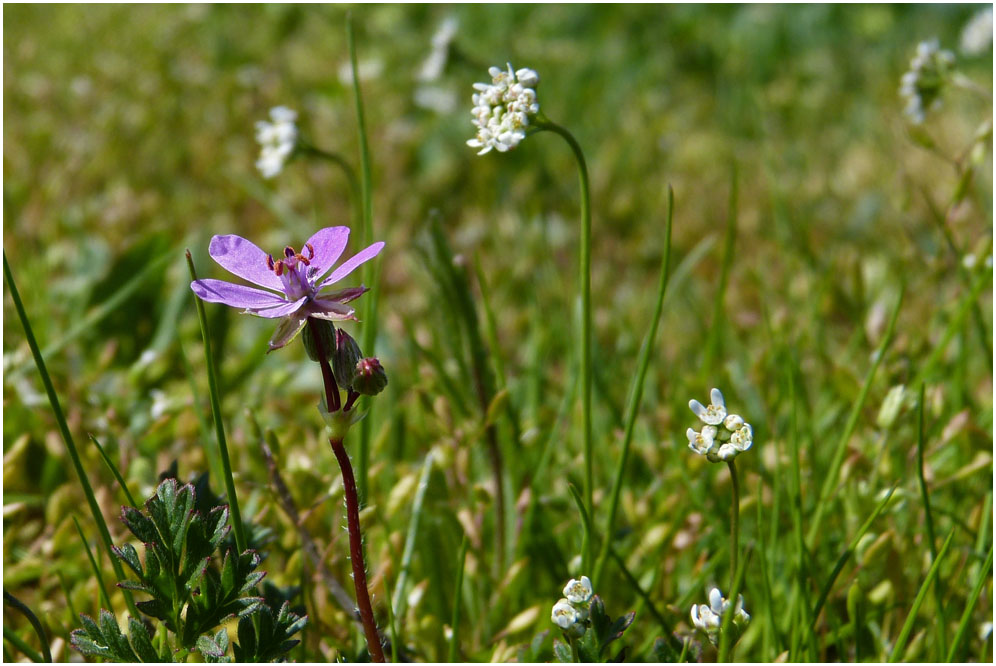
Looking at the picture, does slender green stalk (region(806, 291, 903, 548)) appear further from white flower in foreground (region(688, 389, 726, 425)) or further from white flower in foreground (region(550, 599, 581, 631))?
white flower in foreground (region(550, 599, 581, 631))

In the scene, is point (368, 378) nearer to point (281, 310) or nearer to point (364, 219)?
point (281, 310)

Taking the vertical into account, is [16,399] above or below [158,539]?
below

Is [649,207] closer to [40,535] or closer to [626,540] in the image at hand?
[626,540]

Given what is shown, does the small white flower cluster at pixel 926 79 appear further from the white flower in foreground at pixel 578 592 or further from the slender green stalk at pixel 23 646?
the slender green stalk at pixel 23 646

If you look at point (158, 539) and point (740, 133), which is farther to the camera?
point (740, 133)

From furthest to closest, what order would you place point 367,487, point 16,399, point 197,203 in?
point 197,203 → point 16,399 → point 367,487

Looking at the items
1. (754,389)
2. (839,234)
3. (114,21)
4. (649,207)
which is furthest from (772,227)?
(114,21)
